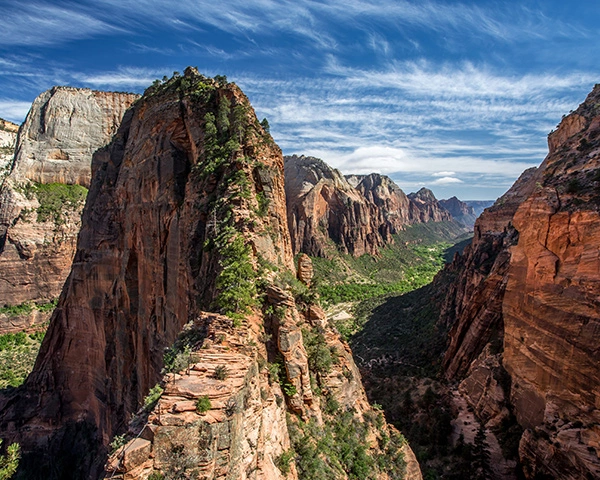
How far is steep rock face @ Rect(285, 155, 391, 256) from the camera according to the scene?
133 metres

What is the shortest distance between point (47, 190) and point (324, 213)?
94732 mm

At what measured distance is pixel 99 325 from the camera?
37281mm

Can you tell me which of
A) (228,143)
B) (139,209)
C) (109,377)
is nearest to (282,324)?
(228,143)

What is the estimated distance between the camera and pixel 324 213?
146750 mm

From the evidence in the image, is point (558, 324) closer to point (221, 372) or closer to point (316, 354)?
point (316, 354)

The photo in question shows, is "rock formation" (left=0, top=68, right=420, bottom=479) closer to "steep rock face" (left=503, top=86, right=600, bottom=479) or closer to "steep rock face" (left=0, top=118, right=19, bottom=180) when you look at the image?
"steep rock face" (left=503, top=86, right=600, bottom=479)

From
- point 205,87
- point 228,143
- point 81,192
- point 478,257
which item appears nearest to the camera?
point 228,143

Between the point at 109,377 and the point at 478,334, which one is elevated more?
the point at 478,334

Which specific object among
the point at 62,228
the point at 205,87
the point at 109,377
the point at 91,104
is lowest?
the point at 109,377

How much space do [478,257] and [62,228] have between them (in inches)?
3339

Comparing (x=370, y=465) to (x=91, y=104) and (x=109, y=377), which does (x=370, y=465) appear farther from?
(x=91, y=104)

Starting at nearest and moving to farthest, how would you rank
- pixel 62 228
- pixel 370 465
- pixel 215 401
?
pixel 215 401, pixel 370 465, pixel 62 228

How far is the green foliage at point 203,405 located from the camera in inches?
424

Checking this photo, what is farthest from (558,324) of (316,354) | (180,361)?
(180,361)
